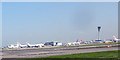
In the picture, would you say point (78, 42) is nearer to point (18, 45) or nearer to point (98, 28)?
point (18, 45)

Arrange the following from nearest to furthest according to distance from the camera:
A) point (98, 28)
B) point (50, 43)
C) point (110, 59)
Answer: point (110, 59) < point (98, 28) < point (50, 43)

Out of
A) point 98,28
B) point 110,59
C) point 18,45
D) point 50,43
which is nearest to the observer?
point 110,59

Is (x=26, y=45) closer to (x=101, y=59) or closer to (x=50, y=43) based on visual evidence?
(x=50, y=43)

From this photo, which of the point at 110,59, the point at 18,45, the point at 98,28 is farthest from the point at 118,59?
the point at 18,45

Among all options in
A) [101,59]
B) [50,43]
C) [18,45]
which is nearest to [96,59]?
[101,59]

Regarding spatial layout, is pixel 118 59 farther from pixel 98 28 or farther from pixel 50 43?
pixel 50 43

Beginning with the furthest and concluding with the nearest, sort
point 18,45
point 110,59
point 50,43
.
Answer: point 50,43 < point 18,45 < point 110,59

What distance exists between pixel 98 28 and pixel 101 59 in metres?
60.3

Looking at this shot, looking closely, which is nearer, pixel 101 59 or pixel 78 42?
pixel 101 59

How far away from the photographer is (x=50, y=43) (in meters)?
129

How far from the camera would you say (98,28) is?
283 ft

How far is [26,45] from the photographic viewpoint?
123938 mm

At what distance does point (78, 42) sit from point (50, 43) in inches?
488

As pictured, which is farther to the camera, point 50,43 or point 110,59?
point 50,43
